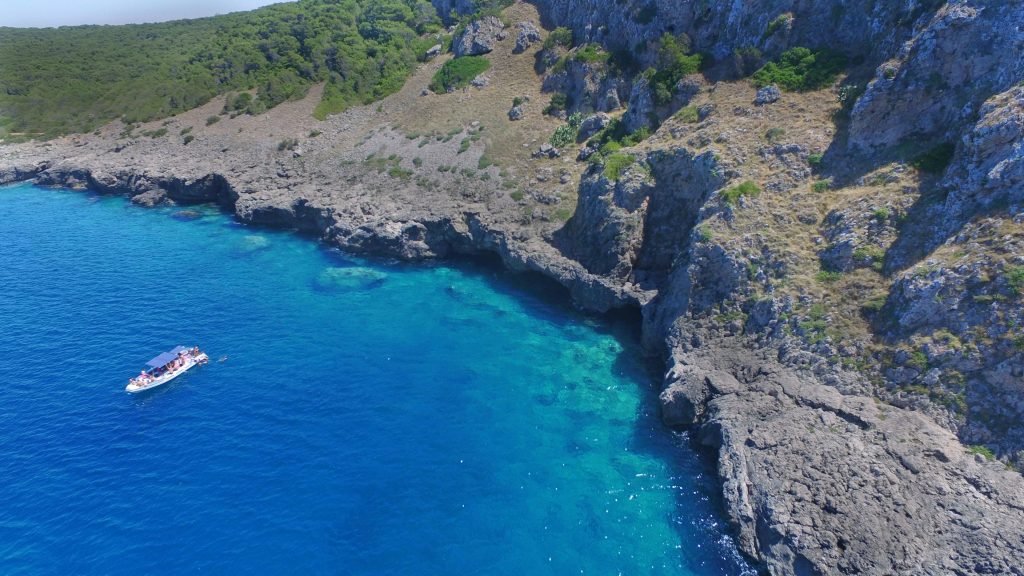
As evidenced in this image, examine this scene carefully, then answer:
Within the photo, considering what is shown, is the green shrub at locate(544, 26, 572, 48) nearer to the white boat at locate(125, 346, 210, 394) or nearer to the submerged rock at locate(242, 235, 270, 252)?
the submerged rock at locate(242, 235, 270, 252)

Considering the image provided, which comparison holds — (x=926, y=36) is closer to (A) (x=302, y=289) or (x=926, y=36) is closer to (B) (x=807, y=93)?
(B) (x=807, y=93)

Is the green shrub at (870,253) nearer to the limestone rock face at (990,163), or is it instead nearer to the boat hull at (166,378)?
the limestone rock face at (990,163)

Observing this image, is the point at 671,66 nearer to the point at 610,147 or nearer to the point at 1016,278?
the point at 610,147

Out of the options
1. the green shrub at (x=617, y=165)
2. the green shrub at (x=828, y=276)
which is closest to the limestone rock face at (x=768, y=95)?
the green shrub at (x=617, y=165)

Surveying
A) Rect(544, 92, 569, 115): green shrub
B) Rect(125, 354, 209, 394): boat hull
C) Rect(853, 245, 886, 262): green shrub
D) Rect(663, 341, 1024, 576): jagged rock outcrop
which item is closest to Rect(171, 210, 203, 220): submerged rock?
Rect(125, 354, 209, 394): boat hull

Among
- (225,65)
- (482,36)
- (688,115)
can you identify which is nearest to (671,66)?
(688,115)

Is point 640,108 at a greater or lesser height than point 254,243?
greater
